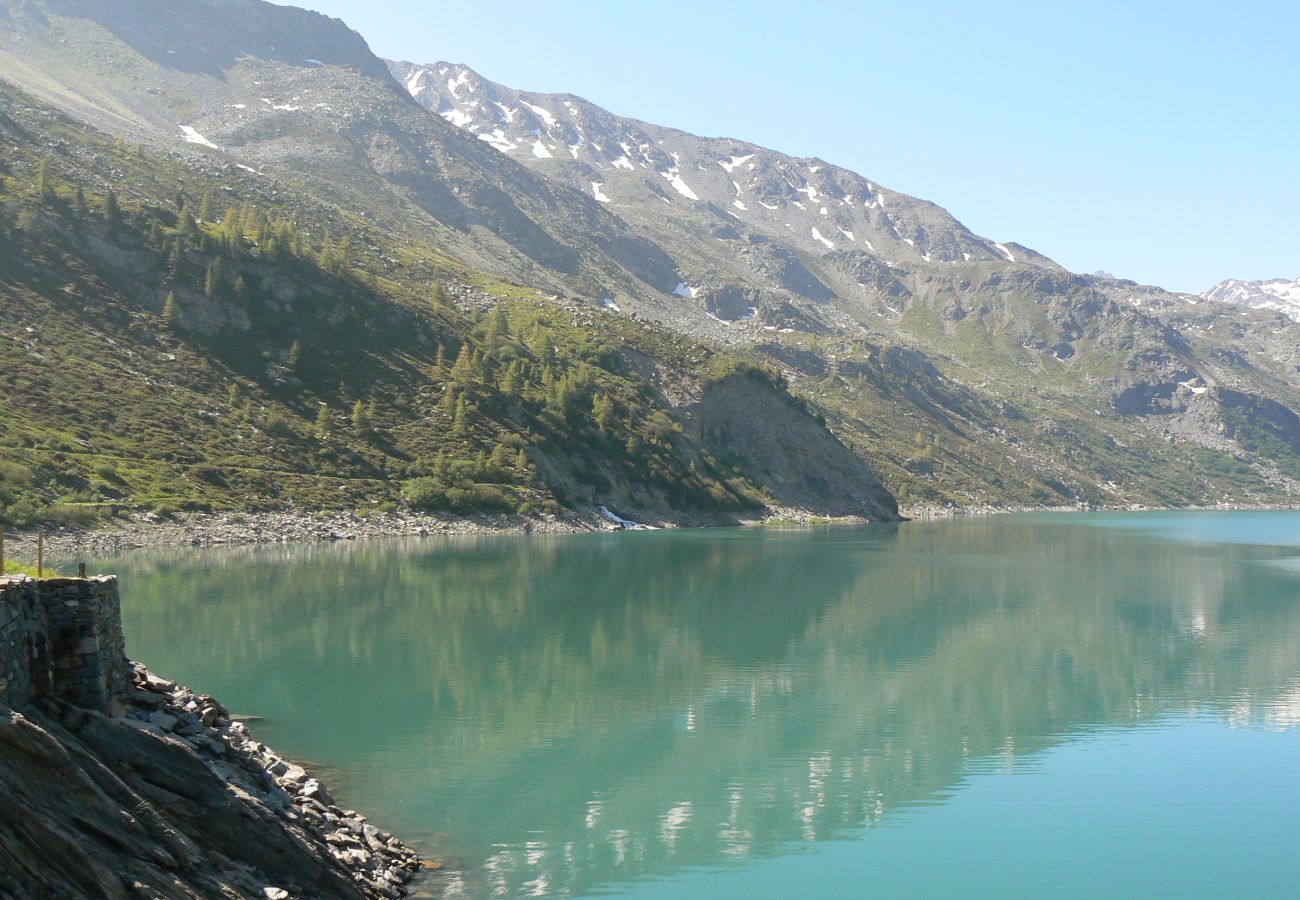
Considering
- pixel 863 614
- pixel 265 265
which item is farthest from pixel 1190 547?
pixel 265 265

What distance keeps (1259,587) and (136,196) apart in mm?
164090

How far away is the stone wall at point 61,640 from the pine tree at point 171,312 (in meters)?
128

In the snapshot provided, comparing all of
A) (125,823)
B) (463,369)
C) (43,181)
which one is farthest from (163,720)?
(43,181)

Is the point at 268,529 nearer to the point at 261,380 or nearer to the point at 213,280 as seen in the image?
the point at 261,380

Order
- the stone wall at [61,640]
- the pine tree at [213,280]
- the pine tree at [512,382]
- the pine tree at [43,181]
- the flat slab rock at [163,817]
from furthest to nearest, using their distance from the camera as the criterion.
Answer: the pine tree at [512,382] < the pine tree at [213,280] < the pine tree at [43,181] < the stone wall at [61,640] < the flat slab rock at [163,817]

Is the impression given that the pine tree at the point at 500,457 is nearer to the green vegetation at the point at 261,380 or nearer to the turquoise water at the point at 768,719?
the green vegetation at the point at 261,380

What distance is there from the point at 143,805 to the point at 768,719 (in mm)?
26348

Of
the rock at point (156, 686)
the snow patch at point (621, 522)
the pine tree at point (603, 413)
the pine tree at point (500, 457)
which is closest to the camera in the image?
the rock at point (156, 686)

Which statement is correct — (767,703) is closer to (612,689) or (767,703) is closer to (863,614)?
(612,689)

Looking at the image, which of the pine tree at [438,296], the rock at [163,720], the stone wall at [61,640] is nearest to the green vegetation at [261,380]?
the pine tree at [438,296]

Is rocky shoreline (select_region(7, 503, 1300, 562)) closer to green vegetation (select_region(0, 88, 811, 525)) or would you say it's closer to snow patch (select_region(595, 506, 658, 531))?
snow patch (select_region(595, 506, 658, 531))

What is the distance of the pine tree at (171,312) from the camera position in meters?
135

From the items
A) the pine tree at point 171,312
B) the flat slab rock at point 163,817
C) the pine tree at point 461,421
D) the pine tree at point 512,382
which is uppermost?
the pine tree at point 171,312

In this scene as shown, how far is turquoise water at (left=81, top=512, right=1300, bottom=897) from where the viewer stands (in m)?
25.1
